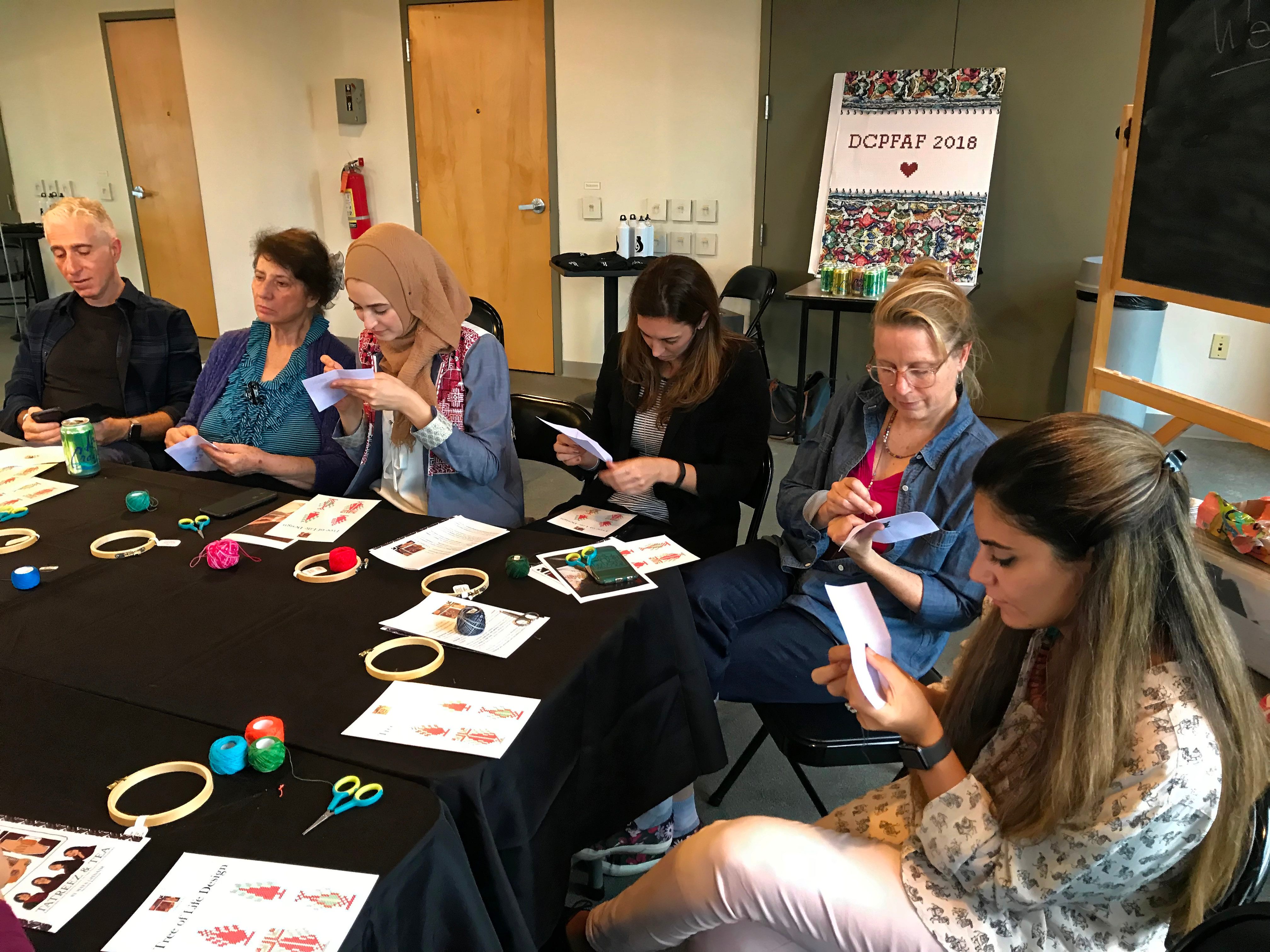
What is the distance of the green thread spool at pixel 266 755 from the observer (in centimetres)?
104

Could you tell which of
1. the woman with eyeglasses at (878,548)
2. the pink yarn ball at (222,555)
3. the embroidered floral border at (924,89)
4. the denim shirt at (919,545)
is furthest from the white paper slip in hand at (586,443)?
the embroidered floral border at (924,89)

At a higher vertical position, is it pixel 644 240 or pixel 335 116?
pixel 335 116

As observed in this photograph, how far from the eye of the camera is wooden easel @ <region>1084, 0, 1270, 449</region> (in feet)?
6.35

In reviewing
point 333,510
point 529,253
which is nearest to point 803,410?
point 529,253

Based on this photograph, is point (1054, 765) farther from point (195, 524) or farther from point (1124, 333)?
point (1124, 333)

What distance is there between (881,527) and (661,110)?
4325mm

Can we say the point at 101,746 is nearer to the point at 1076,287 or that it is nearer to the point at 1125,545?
the point at 1125,545

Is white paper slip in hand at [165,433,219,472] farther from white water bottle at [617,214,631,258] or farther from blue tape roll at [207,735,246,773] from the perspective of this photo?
white water bottle at [617,214,631,258]

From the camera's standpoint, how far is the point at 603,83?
17.7 ft

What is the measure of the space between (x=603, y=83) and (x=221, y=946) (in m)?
5.39

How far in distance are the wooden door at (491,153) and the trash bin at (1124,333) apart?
3.25 metres

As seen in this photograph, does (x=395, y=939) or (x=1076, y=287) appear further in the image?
(x=1076, y=287)

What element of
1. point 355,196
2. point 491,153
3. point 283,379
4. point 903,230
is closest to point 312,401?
point 283,379

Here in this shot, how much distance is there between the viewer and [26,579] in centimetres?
150
